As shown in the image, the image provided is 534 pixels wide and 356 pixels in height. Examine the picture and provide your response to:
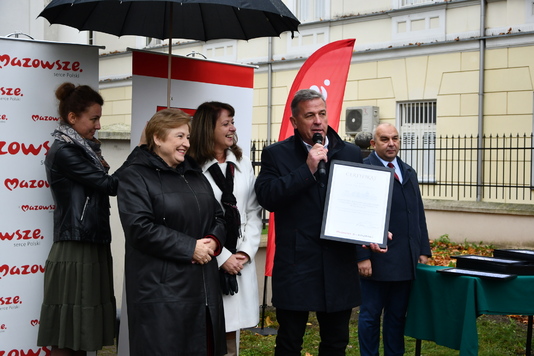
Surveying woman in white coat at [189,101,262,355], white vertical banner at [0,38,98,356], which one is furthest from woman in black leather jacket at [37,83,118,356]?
woman in white coat at [189,101,262,355]

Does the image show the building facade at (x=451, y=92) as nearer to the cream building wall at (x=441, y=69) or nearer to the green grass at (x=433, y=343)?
the cream building wall at (x=441, y=69)

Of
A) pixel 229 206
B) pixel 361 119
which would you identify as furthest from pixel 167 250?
pixel 361 119

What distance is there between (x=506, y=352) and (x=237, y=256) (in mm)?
3170

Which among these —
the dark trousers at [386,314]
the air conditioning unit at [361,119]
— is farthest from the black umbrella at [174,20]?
the air conditioning unit at [361,119]

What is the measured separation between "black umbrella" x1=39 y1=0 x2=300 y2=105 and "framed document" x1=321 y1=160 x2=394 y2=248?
1.20 meters

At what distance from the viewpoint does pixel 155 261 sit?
3773mm

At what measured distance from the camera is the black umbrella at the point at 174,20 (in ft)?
15.9

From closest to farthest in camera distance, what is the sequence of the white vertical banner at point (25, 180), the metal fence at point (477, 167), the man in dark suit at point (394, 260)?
the white vertical banner at point (25, 180) < the man in dark suit at point (394, 260) < the metal fence at point (477, 167)

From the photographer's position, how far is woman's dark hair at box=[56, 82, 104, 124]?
4.50 meters

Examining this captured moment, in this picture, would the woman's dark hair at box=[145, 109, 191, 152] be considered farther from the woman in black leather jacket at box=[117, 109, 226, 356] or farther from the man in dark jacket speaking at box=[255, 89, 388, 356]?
the man in dark jacket speaking at box=[255, 89, 388, 356]

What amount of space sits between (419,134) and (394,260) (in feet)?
33.4

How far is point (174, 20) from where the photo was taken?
538 cm

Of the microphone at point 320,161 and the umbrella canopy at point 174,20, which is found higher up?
the umbrella canopy at point 174,20

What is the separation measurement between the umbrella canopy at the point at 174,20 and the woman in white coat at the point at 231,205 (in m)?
0.90
